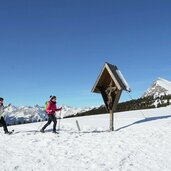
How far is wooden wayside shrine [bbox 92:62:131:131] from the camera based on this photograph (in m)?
21.4

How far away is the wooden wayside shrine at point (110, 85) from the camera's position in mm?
21406

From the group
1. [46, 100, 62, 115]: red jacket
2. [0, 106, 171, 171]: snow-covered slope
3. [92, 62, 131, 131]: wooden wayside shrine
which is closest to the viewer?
[0, 106, 171, 171]: snow-covered slope

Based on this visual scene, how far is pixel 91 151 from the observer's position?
1459 cm

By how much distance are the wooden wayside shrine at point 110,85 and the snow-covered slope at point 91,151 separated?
2505mm

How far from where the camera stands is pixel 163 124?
69.4ft

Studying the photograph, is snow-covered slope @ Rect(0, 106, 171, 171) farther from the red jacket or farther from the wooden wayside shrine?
the red jacket

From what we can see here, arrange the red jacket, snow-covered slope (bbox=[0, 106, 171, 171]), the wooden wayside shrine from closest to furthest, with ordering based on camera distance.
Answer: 1. snow-covered slope (bbox=[0, 106, 171, 171])
2. the red jacket
3. the wooden wayside shrine

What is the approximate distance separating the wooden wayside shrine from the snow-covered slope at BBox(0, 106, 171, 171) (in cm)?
250

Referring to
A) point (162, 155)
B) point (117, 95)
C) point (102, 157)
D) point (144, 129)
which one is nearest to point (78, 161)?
point (102, 157)

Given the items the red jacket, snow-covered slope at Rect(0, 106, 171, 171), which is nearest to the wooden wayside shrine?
snow-covered slope at Rect(0, 106, 171, 171)

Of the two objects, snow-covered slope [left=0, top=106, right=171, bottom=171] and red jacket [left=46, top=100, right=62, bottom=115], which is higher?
red jacket [left=46, top=100, right=62, bottom=115]

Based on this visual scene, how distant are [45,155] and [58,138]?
3.44 meters

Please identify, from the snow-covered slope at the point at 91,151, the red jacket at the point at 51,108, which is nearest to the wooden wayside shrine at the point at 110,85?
the snow-covered slope at the point at 91,151

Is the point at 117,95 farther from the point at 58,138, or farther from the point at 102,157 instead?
the point at 102,157
